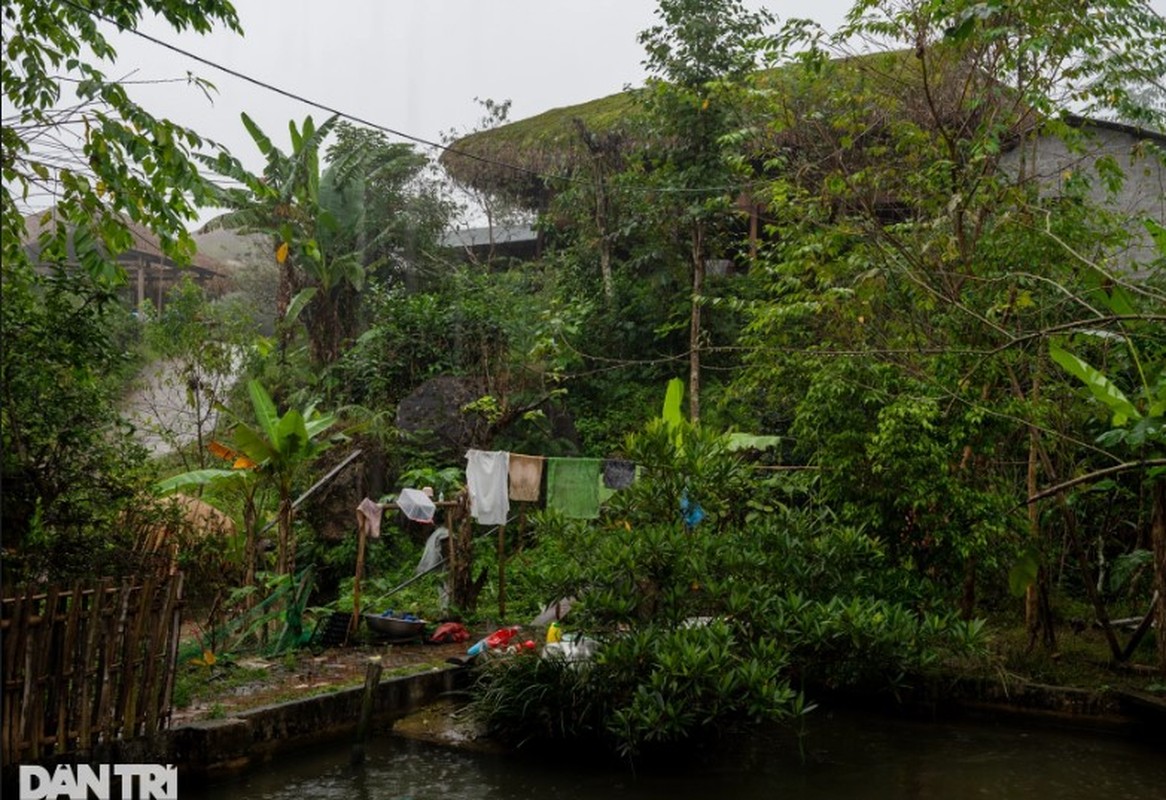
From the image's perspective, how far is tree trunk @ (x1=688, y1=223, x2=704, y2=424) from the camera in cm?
1229

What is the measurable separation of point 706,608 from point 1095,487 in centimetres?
341

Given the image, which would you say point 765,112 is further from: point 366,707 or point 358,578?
point 366,707

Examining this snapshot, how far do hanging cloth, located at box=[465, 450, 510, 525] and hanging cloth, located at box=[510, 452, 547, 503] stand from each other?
6.4 inches

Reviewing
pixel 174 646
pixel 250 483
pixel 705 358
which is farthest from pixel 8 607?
pixel 705 358

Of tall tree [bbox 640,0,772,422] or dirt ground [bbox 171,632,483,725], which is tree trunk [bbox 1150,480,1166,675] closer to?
dirt ground [bbox 171,632,483,725]

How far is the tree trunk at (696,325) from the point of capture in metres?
12.3

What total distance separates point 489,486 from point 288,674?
265cm

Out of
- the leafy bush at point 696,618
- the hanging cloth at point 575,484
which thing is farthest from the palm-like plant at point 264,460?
the hanging cloth at point 575,484

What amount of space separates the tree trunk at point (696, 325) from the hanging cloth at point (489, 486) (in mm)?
3541

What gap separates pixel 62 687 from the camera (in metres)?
4.61

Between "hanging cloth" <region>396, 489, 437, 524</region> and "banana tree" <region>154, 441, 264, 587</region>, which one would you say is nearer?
"banana tree" <region>154, 441, 264, 587</region>

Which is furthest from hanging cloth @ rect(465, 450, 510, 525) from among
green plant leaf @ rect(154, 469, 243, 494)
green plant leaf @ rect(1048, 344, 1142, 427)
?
green plant leaf @ rect(1048, 344, 1142, 427)

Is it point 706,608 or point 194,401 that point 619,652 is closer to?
point 706,608

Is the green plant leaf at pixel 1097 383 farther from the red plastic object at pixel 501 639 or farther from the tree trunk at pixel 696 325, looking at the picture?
the tree trunk at pixel 696 325
